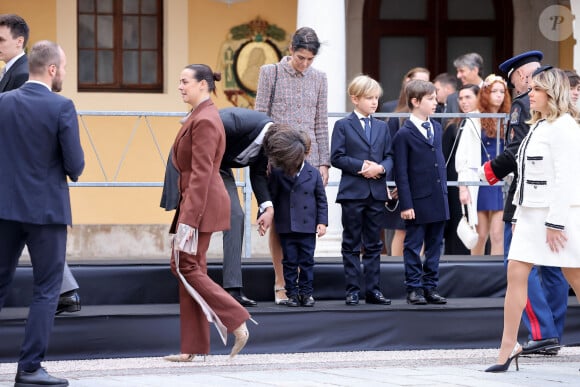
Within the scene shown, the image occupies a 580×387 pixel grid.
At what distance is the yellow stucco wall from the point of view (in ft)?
47.5

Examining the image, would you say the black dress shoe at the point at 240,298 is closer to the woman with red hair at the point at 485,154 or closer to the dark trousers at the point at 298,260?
the dark trousers at the point at 298,260

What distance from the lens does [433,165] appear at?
934cm

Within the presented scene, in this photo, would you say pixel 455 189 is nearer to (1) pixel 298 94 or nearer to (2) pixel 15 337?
(1) pixel 298 94

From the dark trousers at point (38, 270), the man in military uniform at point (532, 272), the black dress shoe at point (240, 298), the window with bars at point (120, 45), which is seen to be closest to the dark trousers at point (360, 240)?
the black dress shoe at point (240, 298)

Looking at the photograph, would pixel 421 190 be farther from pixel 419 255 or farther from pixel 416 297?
pixel 416 297

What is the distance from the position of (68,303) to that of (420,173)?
2490 mm

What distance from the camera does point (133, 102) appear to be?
1480 cm

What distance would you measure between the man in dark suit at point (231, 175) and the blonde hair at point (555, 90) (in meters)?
1.82

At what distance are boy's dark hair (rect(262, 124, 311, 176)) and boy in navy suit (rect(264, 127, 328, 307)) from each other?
3.3 inches

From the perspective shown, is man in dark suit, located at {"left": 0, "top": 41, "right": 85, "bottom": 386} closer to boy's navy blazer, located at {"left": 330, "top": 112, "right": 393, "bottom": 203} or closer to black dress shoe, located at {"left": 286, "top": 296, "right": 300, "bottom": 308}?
black dress shoe, located at {"left": 286, "top": 296, "right": 300, "bottom": 308}

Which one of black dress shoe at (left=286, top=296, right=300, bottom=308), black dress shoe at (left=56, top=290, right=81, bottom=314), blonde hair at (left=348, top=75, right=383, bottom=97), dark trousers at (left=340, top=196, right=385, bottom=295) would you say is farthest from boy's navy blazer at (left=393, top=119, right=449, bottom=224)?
black dress shoe at (left=56, top=290, right=81, bottom=314)

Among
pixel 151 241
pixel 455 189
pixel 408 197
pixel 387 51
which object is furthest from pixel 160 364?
pixel 387 51

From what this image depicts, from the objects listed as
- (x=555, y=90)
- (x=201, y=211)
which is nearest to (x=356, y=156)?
(x=201, y=211)

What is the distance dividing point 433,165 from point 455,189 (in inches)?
80.4
